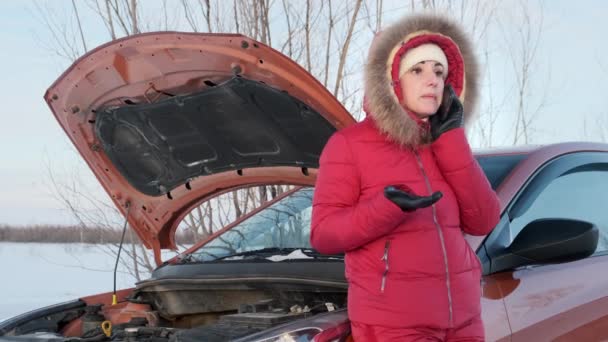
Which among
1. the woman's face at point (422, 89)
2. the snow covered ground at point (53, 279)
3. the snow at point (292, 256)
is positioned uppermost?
the woman's face at point (422, 89)

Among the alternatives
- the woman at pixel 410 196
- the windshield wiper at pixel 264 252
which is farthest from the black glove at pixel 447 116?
the windshield wiper at pixel 264 252

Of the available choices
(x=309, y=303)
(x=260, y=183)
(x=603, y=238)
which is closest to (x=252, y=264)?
(x=309, y=303)

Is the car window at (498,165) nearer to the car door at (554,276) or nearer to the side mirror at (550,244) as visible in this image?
the car door at (554,276)

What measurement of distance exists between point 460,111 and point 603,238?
53.2 inches

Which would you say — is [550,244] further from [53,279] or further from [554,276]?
[53,279]

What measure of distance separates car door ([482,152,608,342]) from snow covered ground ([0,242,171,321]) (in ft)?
19.4

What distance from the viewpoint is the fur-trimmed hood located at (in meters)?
2.23

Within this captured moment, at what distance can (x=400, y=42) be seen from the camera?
235cm

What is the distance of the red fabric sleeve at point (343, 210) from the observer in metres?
2.01

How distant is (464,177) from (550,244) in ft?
1.92

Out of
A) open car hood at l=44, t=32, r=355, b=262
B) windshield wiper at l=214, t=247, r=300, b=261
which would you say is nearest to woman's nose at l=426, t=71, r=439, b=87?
open car hood at l=44, t=32, r=355, b=262

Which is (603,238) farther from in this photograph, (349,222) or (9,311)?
(9,311)

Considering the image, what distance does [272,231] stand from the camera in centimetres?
356

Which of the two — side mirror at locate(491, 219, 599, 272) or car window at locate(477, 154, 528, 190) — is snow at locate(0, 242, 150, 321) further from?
side mirror at locate(491, 219, 599, 272)
